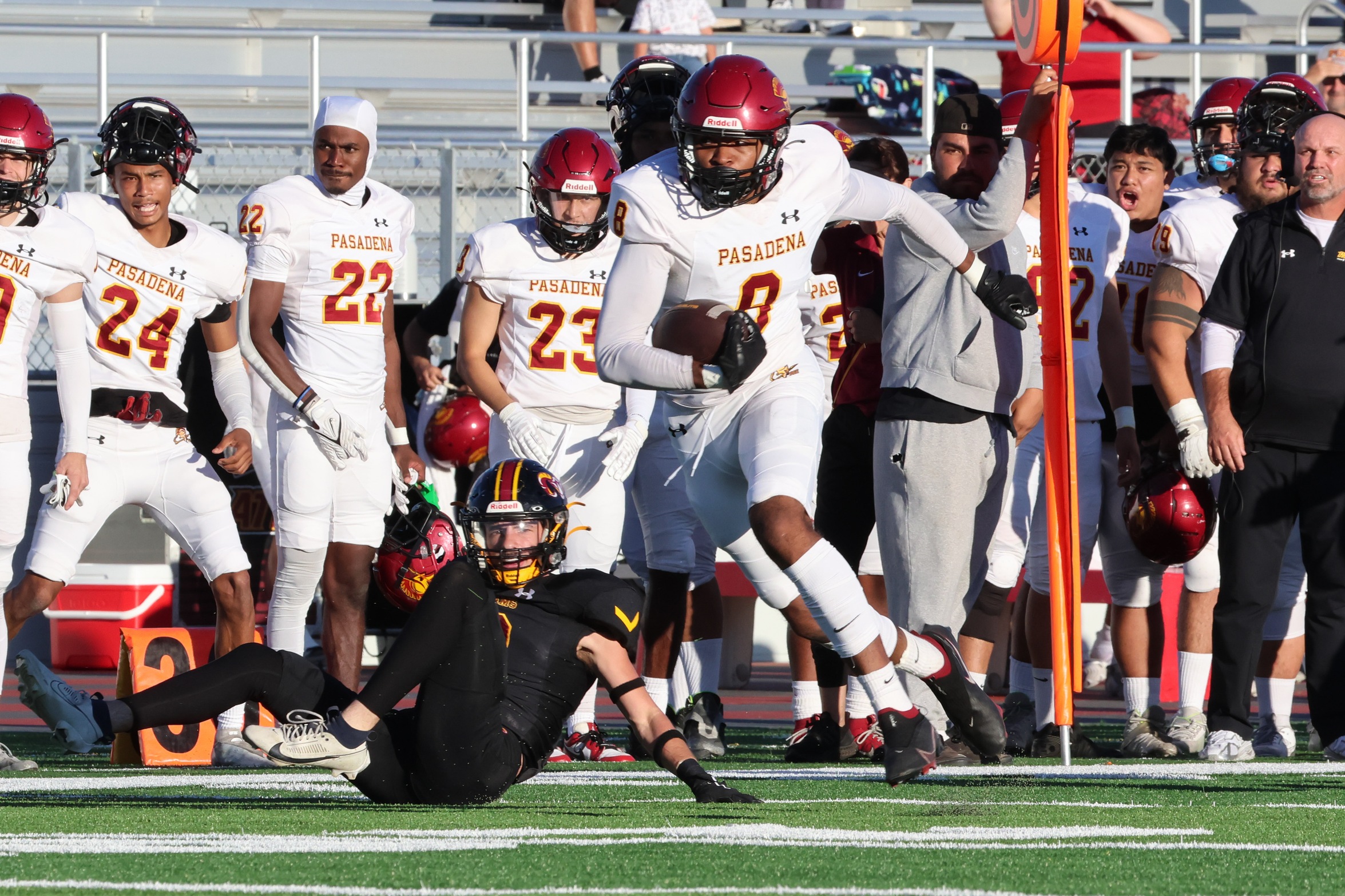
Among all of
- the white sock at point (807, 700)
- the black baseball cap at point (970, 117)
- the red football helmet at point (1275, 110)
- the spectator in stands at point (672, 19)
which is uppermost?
the spectator in stands at point (672, 19)

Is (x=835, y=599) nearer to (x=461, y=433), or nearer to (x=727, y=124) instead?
(x=727, y=124)

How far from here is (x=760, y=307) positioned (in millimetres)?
4863

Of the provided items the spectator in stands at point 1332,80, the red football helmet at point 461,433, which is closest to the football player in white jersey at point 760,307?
the red football helmet at point 461,433

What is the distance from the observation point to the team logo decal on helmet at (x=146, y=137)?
5836mm

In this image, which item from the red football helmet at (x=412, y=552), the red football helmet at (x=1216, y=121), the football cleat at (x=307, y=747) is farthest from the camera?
the red football helmet at (x=412, y=552)

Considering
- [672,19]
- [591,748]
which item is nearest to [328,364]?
[591,748]

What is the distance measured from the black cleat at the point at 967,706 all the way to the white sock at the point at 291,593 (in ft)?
7.34

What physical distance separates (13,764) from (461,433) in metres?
3.53

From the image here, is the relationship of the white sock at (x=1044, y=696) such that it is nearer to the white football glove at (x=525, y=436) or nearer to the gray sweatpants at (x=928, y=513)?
the gray sweatpants at (x=928, y=513)

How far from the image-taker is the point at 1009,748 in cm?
593

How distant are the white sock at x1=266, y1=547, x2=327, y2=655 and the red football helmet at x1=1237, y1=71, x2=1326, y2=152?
3.27m

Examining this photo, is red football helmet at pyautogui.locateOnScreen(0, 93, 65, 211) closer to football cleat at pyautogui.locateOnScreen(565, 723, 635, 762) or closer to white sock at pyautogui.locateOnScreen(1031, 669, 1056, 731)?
football cleat at pyautogui.locateOnScreen(565, 723, 635, 762)

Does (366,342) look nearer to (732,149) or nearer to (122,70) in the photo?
(732,149)

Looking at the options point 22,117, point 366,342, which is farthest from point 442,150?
point 22,117
